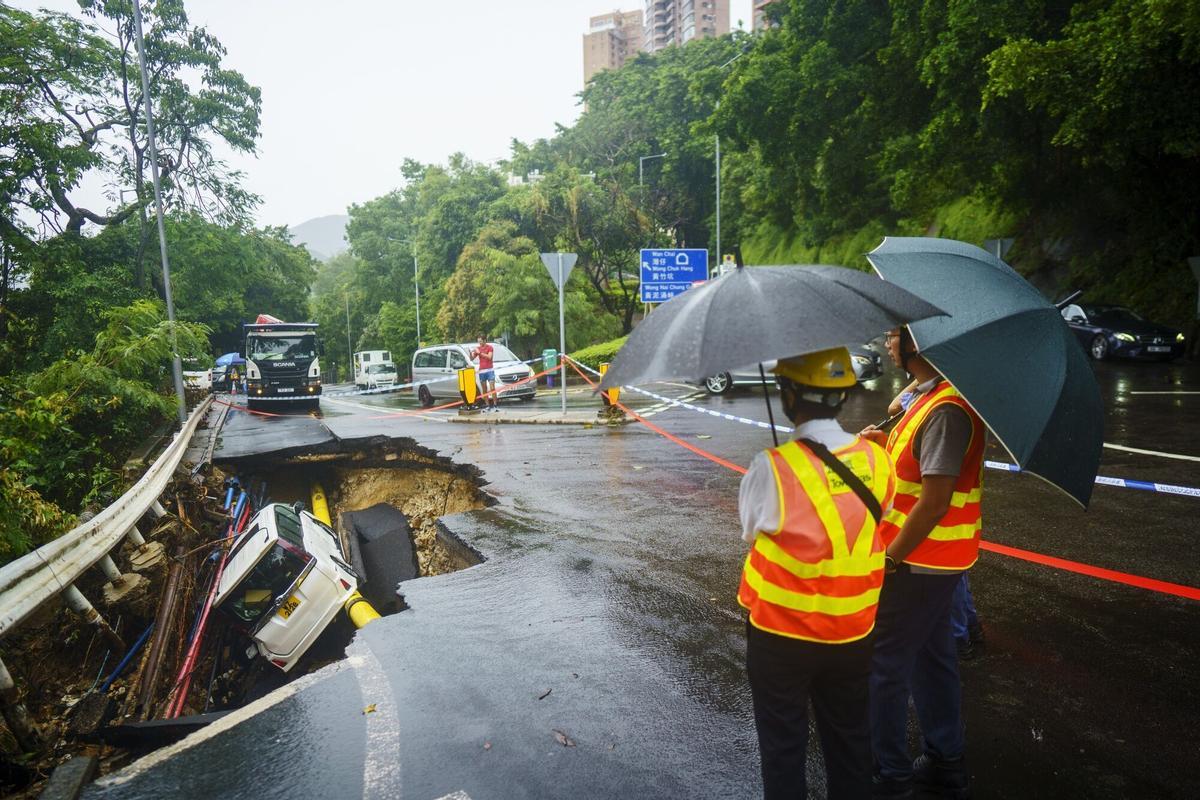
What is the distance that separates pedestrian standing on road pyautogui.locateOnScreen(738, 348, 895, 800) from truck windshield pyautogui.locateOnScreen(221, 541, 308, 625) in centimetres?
600

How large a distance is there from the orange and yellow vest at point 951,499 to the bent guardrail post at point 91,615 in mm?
A: 5250

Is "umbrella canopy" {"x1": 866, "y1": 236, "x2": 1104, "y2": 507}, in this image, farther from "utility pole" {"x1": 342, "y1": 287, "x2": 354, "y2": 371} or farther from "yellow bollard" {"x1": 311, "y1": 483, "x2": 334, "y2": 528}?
"utility pole" {"x1": 342, "y1": 287, "x2": 354, "y2": 371}

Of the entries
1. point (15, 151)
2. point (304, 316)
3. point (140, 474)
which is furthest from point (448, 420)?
point (304, 316)

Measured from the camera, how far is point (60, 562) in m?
4.55

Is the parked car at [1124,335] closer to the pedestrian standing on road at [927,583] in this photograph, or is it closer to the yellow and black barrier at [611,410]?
the yellow and black barrier at [611,410]

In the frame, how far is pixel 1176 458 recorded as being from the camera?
8.28m

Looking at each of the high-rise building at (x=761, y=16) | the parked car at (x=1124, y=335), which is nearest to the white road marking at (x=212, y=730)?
the parked car at (x=1124, y=335)

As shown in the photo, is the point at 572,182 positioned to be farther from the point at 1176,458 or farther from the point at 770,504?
the point at 770,504

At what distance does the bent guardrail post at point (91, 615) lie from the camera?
4.91 m

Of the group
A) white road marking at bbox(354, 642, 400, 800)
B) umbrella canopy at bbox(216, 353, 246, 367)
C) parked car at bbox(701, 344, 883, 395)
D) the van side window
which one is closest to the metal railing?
white road marking at bbox(354, 642, 400, 800)

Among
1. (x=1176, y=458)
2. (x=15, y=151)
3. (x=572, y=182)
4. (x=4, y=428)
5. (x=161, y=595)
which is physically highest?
(x=572, y=182)

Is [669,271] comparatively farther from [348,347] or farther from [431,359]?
[348,347]

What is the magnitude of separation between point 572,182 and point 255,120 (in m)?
14.1

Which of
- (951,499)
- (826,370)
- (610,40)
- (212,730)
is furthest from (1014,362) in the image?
(610,40)
